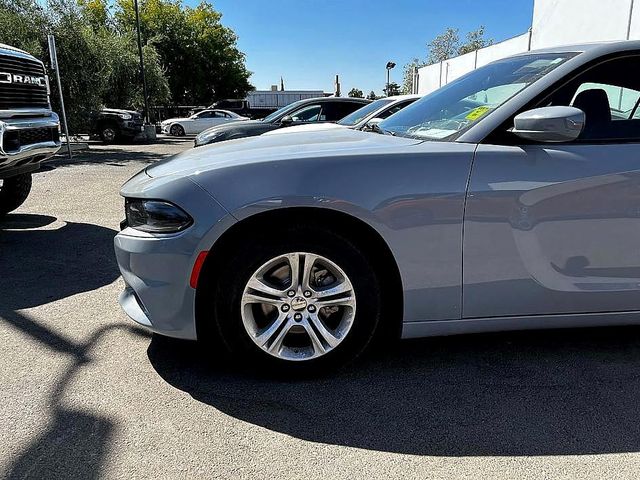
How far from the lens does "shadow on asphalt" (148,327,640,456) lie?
2.18m

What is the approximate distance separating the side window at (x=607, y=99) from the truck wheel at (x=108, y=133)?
62.5ft

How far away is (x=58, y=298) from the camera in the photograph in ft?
12.3

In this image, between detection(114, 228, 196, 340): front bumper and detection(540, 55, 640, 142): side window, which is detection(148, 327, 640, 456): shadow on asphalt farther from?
detection(540, 55, 640, 142): side window

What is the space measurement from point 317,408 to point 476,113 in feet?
5.61

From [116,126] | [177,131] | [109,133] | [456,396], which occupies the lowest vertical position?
[456,396]

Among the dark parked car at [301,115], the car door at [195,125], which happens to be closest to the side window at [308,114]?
the dark parked car at [301,115]

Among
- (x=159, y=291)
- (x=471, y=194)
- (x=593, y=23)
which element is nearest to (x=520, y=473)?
(x=471, y=194)

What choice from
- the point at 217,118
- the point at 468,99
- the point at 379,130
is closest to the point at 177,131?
the point at 217,118

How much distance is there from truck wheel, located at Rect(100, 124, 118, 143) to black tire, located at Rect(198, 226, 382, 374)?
61.4ft

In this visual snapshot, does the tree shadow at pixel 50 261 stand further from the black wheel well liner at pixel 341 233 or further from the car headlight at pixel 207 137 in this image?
the car headlight at pixel 207 137

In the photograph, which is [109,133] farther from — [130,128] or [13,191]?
[13,191]

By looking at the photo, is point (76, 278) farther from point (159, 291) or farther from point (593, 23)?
point (593, 23)

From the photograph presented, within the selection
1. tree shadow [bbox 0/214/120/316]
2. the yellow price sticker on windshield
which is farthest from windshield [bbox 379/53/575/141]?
tree shadow [bbox 0/214/120/316]

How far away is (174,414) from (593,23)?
15.1m
